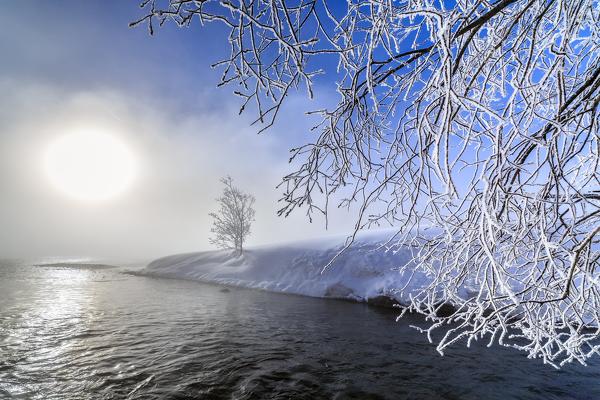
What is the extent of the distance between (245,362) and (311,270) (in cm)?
1292

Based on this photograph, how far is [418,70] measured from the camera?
1.83 m

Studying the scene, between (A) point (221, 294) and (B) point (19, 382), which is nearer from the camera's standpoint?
(B) point (19, 382)

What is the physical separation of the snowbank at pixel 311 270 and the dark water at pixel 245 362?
16.6 feet

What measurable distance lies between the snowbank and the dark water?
5.04 metres

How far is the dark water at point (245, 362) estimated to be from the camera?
198 inches

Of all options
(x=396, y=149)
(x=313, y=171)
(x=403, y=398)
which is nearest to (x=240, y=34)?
(x=313, y=171)

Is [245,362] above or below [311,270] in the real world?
below

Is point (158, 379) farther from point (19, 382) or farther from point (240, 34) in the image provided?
point (240, 34)

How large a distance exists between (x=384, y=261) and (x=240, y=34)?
1697cm

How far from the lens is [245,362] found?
6.25m

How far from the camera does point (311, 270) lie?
1898cm

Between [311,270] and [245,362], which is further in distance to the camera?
[311,270]

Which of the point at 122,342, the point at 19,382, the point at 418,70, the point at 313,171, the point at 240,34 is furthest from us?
the point at 122,342

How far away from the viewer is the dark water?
5.02 meters
